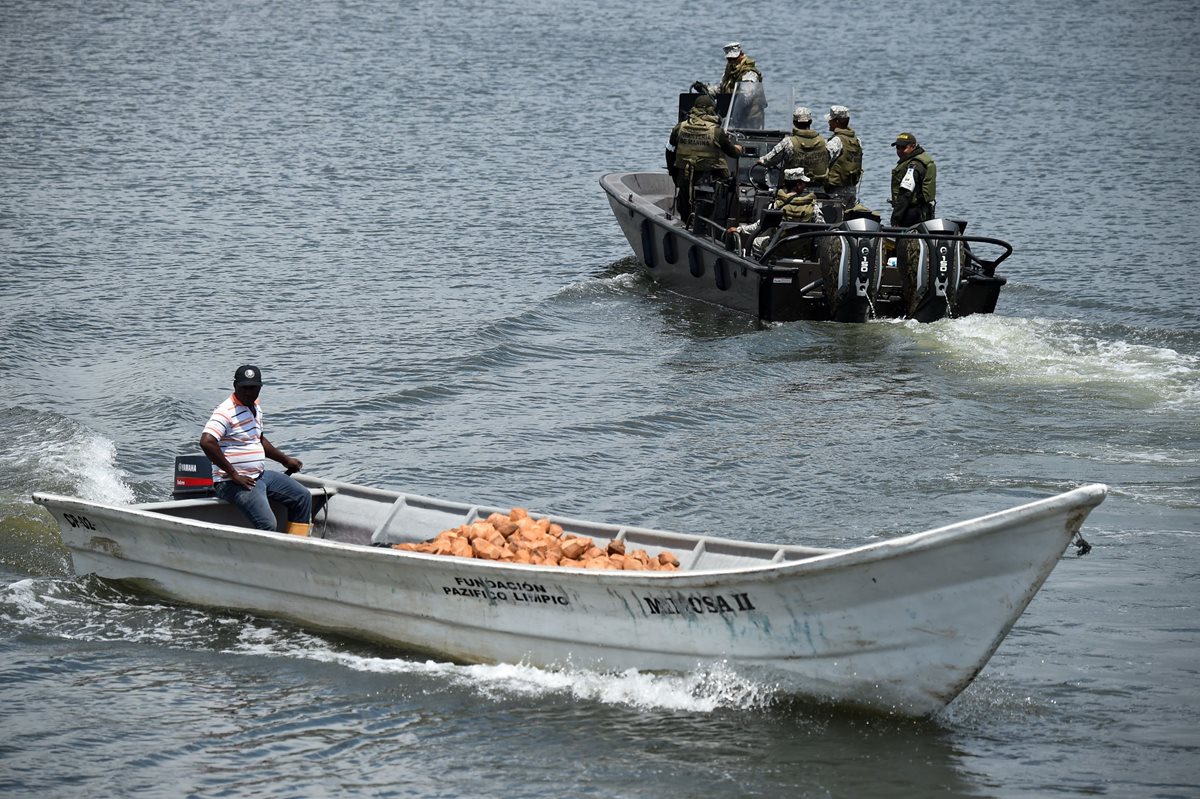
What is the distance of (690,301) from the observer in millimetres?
19797

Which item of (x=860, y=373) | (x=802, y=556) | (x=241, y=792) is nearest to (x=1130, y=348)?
(x=860, y=373)

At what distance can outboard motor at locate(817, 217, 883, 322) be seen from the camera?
1670cm

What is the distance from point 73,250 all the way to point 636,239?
7.79 m

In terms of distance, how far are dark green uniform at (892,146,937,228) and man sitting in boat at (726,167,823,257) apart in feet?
3.04

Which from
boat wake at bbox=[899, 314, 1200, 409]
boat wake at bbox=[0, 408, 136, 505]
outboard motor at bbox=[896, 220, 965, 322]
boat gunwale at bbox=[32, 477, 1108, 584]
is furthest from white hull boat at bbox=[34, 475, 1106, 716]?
outboard motor at bbox=[896, 220, 965, 322]

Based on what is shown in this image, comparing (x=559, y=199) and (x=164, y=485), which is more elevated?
(x=559, y=199)

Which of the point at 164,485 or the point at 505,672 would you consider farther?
the point at 164,485

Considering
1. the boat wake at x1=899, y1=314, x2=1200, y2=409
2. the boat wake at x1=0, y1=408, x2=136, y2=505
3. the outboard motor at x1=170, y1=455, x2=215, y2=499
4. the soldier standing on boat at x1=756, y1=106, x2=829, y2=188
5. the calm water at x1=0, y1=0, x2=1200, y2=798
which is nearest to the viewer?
the calm water at x1=0, y1=0, x2=1200, y2=798

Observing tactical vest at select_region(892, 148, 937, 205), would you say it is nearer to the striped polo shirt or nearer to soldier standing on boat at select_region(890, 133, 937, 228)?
soldier standing on boat at select_region(890, 133, 937, 228)

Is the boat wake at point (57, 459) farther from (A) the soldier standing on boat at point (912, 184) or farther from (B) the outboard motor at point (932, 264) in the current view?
(A) the soldier standing on boat at point (912, 184)

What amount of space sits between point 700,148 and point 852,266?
8.88 feet

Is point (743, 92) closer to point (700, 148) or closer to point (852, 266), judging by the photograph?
point (700, 148)

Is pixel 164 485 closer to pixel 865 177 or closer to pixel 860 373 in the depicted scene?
pixel 860 373

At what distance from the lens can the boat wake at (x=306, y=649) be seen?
29.9 ft
